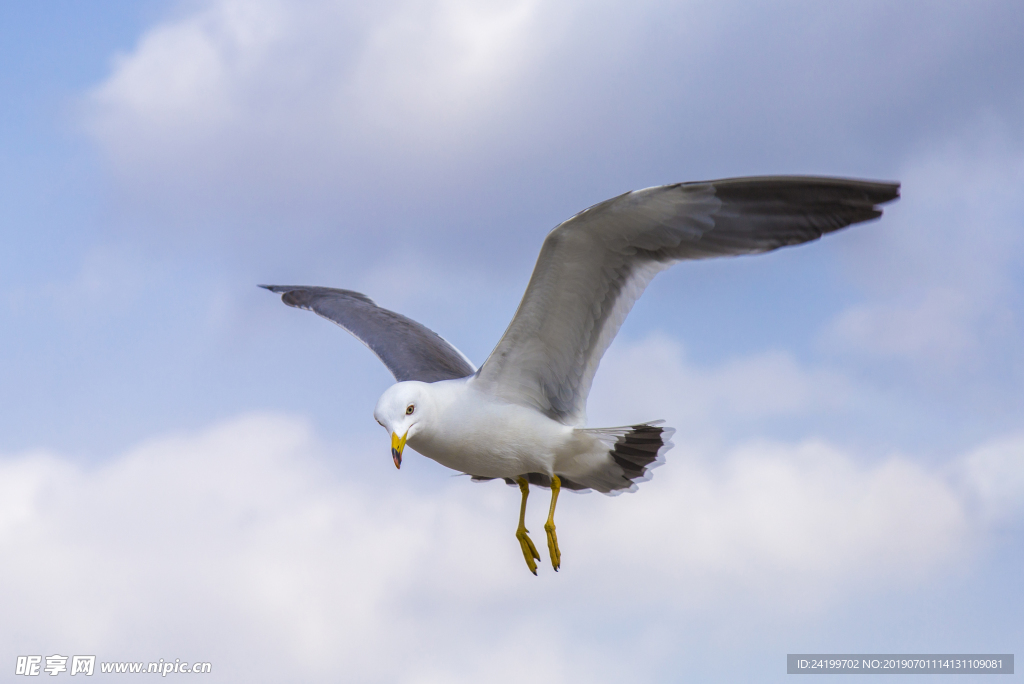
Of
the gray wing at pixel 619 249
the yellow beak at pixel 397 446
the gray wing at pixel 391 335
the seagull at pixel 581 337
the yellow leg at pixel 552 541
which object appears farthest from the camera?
the gray wing at pixel 391 335

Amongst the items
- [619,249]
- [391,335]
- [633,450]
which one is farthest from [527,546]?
[391,335]

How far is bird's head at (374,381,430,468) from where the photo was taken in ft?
18.9

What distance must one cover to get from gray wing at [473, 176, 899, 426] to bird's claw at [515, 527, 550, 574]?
86 centimetres

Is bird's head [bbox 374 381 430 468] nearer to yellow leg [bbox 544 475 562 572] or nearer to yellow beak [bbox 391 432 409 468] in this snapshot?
yellow beak [bbox 391 432 409 468]

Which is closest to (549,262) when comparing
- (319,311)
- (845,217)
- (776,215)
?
(776,215)

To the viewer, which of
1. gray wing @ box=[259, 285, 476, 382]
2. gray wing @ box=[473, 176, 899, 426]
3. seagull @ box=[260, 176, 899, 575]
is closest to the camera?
gray wing @ box=[473, 176, 899, 426]

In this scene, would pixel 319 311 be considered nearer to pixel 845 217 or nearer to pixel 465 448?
pixel 465 448

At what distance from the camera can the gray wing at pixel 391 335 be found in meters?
7.52

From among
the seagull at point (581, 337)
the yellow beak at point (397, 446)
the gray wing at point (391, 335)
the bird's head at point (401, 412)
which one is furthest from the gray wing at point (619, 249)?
the gray wing at point (391, 335)

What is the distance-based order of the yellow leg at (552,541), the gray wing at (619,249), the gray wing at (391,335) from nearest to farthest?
the gray wing at (619,249) < the yellow leg at (552,541) < the gray wing at (391,335)

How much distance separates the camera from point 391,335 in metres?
8.25

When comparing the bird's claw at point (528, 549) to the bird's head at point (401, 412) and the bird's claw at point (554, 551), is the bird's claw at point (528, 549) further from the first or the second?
the bird's head at point (401, 412)

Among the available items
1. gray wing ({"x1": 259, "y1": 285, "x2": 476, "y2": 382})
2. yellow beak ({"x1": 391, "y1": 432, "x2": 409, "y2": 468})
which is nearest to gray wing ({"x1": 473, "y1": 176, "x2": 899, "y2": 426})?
yellow beak ({"x1": 391, "y1": 432, "x2": 409, "y2": 468})

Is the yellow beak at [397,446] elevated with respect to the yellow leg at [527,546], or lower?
elevated
